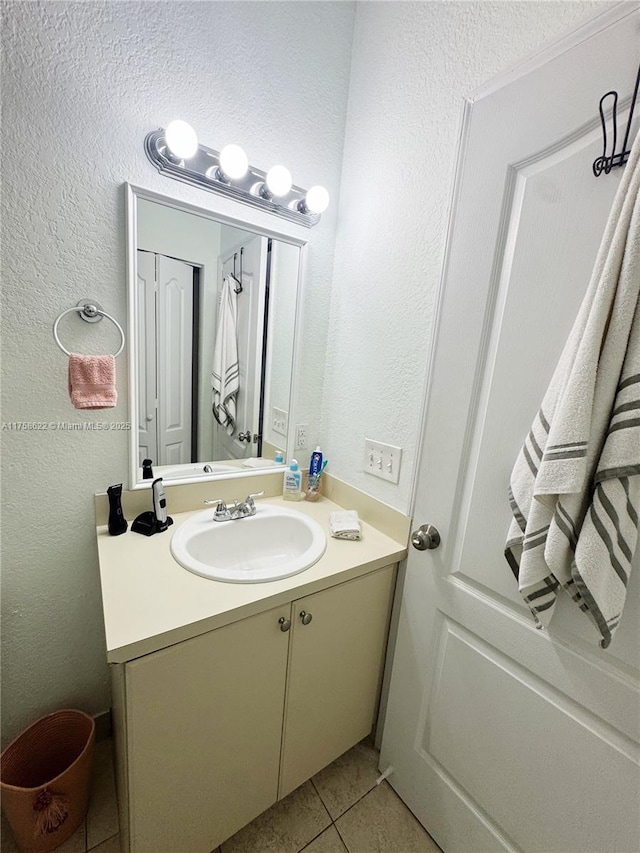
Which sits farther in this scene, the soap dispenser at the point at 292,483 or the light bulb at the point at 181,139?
the soap dispenser at the point at 292,483

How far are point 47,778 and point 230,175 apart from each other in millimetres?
1966

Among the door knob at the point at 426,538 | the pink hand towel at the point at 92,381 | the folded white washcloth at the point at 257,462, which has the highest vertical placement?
the pink hand towel at the point at 92,381

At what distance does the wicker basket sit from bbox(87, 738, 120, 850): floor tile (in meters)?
0.04

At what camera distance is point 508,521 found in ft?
2.72

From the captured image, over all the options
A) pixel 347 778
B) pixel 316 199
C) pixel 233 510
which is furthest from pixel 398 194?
pixel 347 778

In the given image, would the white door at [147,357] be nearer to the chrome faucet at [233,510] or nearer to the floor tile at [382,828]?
the chrome faucet at [233,510]

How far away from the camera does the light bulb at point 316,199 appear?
1.22 m

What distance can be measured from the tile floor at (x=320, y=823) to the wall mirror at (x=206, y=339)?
1011mm

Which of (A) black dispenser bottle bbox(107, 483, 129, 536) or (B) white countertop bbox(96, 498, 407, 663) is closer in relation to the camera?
(B) white countertop bbox(96, 498, 407, 663)

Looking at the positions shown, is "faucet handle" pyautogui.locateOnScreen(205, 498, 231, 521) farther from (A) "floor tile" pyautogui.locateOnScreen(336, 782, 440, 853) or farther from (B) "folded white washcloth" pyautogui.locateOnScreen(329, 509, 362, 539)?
(A) "floor tile" pyautogui.locateOnScreen(336, 782, 440, 853)

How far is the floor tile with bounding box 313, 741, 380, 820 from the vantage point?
1149 millimetres

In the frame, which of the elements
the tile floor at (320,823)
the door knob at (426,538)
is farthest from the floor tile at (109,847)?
the door knob at (426,538)

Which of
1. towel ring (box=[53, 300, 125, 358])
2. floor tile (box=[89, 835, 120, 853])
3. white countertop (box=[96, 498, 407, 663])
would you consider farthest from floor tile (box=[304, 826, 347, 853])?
towel ring (box=[53, 300, 125, 358])

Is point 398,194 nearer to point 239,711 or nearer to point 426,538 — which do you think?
point 426,538
